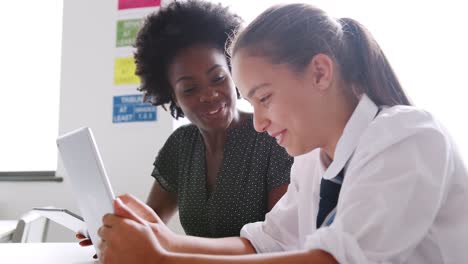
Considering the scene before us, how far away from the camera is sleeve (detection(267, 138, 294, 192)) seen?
4.13ft

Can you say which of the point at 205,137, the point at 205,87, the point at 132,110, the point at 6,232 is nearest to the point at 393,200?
the point at 205,87

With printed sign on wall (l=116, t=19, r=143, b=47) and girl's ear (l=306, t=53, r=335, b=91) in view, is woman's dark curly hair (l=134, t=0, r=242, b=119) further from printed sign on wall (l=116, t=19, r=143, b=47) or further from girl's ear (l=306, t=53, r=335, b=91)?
printed sign on wall (l=116, t=19, r=143, b=47)

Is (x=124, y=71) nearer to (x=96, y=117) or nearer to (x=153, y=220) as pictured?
(x=96, y=117)

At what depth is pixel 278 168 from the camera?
50.4 inches

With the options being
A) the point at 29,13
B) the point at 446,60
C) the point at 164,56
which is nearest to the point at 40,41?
the point at 29,13

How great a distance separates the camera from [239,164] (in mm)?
1359

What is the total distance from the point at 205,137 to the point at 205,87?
0.20m

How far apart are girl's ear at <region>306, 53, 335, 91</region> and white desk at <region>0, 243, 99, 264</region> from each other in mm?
603

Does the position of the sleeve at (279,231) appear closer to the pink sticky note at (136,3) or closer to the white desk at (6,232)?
the white desk at (6,232)

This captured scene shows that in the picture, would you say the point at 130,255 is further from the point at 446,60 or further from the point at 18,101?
the point at 18,101

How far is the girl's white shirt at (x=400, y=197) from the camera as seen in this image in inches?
24.8

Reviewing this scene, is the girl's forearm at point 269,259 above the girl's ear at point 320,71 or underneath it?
underneath

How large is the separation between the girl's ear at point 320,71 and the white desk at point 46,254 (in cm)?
60

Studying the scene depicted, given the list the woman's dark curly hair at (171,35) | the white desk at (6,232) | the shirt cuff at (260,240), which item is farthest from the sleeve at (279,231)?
the white desk at (6,232)
